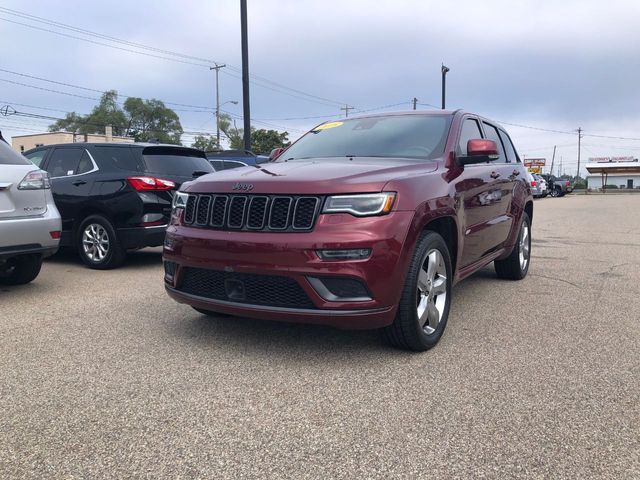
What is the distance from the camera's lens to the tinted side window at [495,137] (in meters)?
5.60

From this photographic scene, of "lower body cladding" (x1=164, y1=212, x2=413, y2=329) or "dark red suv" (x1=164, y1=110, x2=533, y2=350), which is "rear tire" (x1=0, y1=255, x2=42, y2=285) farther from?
"lower body cladding" (x1=164, y1=212, x2=413, y2=329)

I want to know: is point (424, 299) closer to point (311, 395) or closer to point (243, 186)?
point (311, 395)

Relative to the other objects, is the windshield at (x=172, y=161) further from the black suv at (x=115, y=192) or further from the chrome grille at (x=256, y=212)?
the chrome grille at (x=256, y=212)

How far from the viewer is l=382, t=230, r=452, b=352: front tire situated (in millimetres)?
3387

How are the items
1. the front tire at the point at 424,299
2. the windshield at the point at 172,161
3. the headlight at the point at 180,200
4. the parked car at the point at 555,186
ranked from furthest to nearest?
the parked car at the point at 555,186 < the windshield at the point at 172,161 < the headlight at the point at 180,200 < the front tire at the point at 424,299

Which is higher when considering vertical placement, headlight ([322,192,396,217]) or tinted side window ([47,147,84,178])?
tinted side window ([47,147,84,178])

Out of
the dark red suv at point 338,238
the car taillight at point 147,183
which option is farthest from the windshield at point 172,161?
the dark red suv at point 338,238

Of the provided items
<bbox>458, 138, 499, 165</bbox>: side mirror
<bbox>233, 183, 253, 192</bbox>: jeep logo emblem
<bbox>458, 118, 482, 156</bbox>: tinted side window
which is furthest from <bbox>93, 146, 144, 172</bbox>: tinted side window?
<bbox>458, 138, 499, 165</bbox>: side mirror

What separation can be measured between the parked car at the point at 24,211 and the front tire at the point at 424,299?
139 inches

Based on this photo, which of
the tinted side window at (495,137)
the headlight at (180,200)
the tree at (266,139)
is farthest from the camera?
the tree at (266,139)

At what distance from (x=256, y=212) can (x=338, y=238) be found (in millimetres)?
575

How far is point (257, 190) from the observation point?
3.41 metres

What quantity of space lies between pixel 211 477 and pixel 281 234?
1469 millimetres

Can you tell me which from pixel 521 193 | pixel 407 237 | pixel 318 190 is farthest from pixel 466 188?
pixel 521 193
